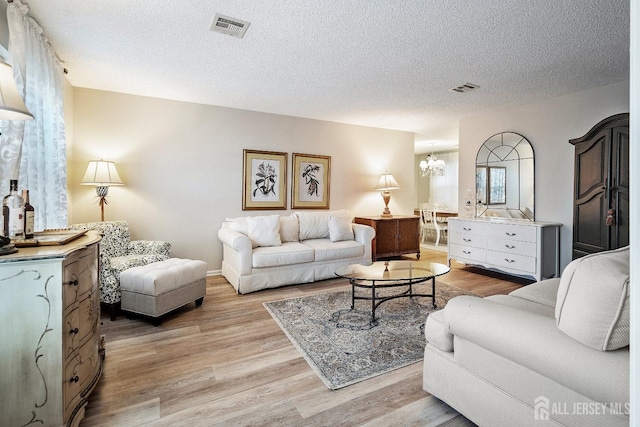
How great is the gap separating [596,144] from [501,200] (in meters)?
1.47

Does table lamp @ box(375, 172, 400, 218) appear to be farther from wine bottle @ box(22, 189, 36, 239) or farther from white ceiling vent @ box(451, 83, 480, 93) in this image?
wine bottle @ box(22, 189, 36, 239)

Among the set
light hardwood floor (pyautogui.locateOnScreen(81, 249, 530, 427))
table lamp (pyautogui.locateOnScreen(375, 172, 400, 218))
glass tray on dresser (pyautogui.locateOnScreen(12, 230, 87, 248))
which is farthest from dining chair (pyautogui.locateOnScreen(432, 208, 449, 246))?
glass tray on dresser (pyautogui.locateOnScreen(12, 230, 87, 248))

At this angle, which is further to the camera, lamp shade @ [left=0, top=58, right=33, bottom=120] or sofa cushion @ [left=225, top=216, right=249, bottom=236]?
sofa cushion @ [left=225, top=216, right=249, bottom=236]

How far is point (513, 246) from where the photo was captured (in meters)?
4.14

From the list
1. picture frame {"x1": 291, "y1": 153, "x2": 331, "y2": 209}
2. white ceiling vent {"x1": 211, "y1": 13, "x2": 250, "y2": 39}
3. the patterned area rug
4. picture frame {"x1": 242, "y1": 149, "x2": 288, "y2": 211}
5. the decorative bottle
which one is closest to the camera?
the decorative bottle

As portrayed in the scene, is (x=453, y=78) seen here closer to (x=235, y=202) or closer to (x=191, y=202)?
(x=235, y=202)

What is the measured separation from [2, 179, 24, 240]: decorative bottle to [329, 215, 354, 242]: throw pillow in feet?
11.4

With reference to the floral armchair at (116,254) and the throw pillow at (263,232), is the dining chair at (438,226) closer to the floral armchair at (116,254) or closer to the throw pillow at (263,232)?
the throw pillow at (263,232)

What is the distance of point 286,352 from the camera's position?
238cm

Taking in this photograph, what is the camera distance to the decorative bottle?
5.28 feet

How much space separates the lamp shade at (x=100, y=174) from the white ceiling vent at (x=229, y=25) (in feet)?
7.02

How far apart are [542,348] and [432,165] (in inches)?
268

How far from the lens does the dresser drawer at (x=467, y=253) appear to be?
4510 mm

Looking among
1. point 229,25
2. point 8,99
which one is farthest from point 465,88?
point 8,99
